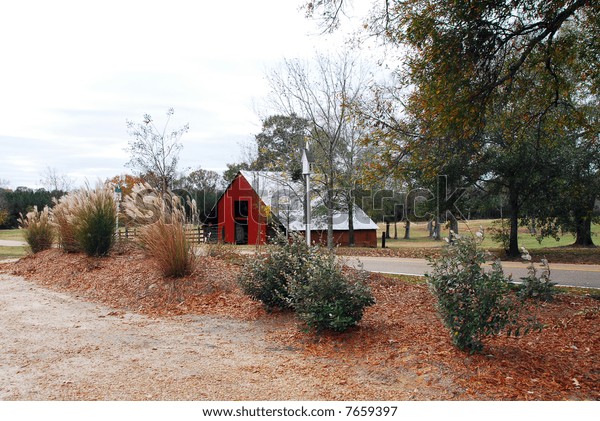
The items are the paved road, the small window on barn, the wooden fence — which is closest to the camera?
the wooden fence

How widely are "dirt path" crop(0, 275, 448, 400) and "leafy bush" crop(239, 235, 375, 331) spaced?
20.4 inches

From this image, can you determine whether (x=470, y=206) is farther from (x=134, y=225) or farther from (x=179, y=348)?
(x=179, y=348)

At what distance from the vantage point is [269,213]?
950 inches

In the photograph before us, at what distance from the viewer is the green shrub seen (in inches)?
291

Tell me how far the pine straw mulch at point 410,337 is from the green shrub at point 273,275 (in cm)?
23

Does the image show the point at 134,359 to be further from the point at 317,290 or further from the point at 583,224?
the point at 583,224

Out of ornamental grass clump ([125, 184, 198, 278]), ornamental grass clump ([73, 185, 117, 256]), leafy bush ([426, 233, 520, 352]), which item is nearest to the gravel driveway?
ornamental grass clump ([125, 184, 198, 278])

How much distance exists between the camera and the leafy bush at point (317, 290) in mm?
5938

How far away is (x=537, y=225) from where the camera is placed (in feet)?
56.9

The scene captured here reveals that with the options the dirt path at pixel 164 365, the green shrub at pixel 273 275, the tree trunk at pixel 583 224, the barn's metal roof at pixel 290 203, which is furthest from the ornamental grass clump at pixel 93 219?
the tree trunk at pixel 583 224

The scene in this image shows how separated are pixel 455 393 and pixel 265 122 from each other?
2054cm

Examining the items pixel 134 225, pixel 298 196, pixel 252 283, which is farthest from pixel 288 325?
pixel 298 196

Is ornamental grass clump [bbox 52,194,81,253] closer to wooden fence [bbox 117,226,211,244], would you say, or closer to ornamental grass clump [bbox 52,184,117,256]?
ornamental grass clump [bbox 52,184,117,256]

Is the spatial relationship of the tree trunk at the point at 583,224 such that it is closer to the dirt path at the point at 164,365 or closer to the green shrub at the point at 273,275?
the green shrub at the point at 273,275
